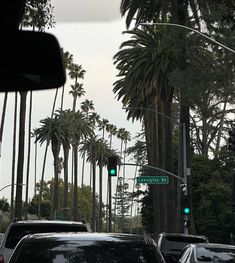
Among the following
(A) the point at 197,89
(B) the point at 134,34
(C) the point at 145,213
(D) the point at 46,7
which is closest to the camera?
(D) the point at 46,7

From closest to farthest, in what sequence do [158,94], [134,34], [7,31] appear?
[7,31] → [158,94] → [134,34]

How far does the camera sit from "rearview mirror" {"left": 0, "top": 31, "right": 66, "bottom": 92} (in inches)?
168

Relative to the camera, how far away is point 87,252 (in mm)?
6699

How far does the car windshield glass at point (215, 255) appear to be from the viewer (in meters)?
14.3

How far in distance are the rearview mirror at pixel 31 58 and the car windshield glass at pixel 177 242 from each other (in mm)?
18159

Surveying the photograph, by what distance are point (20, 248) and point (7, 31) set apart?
10.4 ft

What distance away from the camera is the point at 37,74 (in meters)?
4.41

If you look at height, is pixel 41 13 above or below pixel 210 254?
above

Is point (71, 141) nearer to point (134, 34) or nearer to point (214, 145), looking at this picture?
point (214, 145)

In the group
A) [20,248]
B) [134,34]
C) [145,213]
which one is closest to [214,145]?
[145,213]

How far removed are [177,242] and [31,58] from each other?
732 inches

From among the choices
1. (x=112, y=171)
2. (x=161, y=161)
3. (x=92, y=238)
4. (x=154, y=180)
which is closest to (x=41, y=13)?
(x=92, y=238)

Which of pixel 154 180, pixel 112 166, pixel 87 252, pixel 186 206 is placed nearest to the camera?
pixel 87 252

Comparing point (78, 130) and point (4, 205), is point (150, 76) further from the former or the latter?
point (4, 205)
